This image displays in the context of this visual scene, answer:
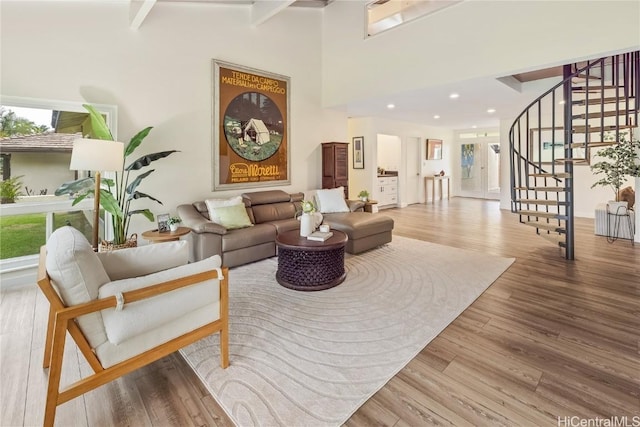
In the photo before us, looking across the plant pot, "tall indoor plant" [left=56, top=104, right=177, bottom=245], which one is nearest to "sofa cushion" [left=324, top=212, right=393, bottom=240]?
"tall indoor plant" [left=56, top=104, right=177, bottom=245]

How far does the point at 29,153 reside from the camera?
11.7 ft

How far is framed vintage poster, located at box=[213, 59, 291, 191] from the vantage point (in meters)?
4.95

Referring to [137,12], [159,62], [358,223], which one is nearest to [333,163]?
[358,223]

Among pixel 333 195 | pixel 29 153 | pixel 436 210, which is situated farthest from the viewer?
pixel 436 210

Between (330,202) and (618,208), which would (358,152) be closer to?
(330,202)

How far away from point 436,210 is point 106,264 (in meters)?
8.15

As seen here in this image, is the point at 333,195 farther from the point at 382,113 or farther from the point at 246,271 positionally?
the point at 382,113

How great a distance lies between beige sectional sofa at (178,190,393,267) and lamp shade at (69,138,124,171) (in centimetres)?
120

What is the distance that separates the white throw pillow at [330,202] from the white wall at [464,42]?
6.52 ft

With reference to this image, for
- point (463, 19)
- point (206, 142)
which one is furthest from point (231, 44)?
point (463, 19)

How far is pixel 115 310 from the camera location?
160 cm

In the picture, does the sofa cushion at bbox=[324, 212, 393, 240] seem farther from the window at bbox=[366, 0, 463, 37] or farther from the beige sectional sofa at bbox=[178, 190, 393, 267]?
the window at bbox=[366, 0, 463, 37]

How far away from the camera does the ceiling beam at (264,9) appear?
4543mm
